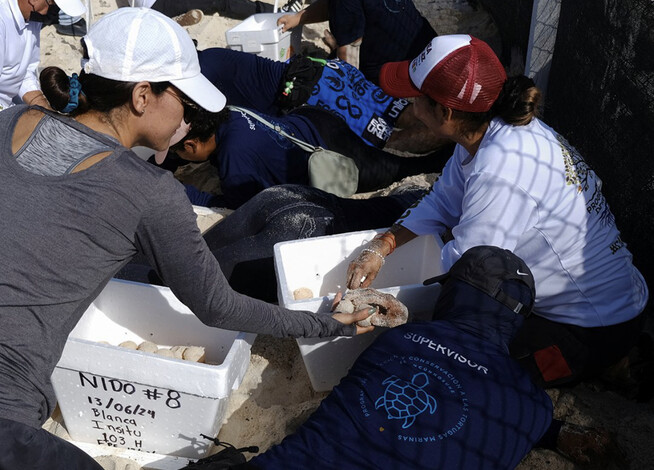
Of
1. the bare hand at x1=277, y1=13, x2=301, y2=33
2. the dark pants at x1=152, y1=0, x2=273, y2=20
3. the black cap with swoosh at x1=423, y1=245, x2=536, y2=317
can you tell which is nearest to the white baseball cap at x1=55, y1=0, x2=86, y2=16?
the bare hand at x1=277, y1=13, x2=301, y2=33

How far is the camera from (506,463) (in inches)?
73.0

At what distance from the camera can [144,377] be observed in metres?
2.12

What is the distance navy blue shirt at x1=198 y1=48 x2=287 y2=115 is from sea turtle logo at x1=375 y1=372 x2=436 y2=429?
8.85 ft

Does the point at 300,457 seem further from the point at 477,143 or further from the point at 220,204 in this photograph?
the point at 220,204

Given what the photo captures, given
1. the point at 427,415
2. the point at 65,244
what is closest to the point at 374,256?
the point at 427,415

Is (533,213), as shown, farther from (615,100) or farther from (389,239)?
(615,100)

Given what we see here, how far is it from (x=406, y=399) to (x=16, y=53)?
3.09 meters

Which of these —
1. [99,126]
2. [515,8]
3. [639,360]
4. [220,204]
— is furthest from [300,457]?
[515,8]

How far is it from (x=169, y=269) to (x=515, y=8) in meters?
4.68

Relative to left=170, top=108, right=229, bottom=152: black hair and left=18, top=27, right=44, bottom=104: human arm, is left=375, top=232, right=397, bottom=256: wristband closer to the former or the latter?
left=170, top=108, right=229, bottom=152: black hair

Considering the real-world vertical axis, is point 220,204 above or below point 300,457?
below

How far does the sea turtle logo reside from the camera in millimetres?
1829

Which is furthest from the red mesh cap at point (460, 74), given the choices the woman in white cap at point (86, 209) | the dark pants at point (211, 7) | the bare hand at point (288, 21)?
the dark pants at point (211, 7)

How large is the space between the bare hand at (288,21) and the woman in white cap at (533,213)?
2.98 meters
